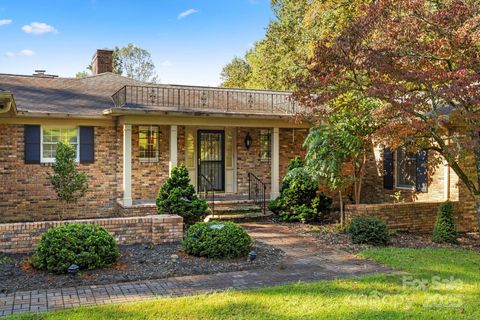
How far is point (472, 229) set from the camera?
458 inches

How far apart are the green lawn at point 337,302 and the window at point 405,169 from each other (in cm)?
622

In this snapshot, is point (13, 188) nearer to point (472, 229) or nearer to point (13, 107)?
point (13, 107)

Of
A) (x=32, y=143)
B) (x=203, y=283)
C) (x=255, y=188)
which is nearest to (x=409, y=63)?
(x=203, y=283)

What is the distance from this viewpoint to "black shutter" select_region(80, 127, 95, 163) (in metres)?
13.3

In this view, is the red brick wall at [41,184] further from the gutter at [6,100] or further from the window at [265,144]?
the window at [265,144]

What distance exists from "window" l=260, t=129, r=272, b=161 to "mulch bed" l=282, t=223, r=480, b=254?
409cm

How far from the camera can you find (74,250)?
6.84 m

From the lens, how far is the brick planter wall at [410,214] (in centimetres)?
1077

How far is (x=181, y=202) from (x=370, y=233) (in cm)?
431

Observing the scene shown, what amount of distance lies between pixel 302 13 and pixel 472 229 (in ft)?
67.6

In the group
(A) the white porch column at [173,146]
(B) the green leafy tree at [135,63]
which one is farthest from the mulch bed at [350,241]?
(B) the green leafy tree at [135,63]

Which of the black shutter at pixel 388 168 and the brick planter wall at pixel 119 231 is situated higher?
the black shutter at pixel 388 168

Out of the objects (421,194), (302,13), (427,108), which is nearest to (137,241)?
(427,108)

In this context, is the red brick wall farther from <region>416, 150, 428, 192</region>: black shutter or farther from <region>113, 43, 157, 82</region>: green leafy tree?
<region>113, 43, 157, 82</region>: green leafy tree
